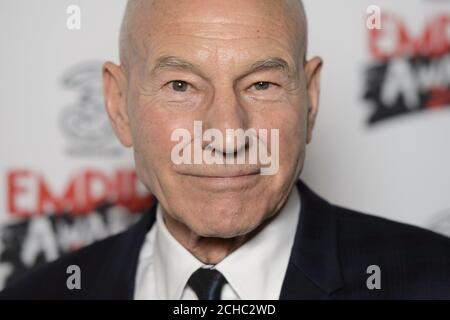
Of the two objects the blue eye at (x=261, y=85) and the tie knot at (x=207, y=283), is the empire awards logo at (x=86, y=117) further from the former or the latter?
the blue eye at (x=261, y=85)

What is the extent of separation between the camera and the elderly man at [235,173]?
1353mm

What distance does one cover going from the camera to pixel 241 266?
1.48 meters

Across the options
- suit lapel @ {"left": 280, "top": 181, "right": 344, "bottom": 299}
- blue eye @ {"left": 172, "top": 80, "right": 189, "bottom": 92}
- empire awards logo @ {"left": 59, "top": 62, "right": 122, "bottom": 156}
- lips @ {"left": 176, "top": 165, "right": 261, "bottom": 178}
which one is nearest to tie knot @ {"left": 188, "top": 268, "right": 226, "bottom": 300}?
suit lapel @ {"left": 280, "top": 181, "right": 344, "bottom": 299}

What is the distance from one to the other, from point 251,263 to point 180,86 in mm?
364

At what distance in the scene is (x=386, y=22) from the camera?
2107 mm

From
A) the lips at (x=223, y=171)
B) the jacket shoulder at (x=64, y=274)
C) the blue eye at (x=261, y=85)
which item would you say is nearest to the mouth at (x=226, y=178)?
the lips at (x=223, y=171)

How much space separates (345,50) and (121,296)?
0.94 metres

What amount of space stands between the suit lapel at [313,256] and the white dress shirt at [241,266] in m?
0.03

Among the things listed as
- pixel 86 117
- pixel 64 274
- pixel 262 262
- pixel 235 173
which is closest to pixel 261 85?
pixel 235 173

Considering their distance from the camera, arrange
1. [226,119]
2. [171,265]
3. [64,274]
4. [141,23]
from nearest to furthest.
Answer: [226,119]
[141,23]
[171,265]
[64,274]

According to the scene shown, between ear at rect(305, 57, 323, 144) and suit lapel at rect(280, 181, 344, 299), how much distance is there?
141 millimetres

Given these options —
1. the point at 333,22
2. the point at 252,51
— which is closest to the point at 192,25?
the point at 252,51

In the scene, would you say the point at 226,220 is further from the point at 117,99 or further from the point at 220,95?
the point at 117,99

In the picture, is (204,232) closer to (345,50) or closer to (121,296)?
(121,296)
